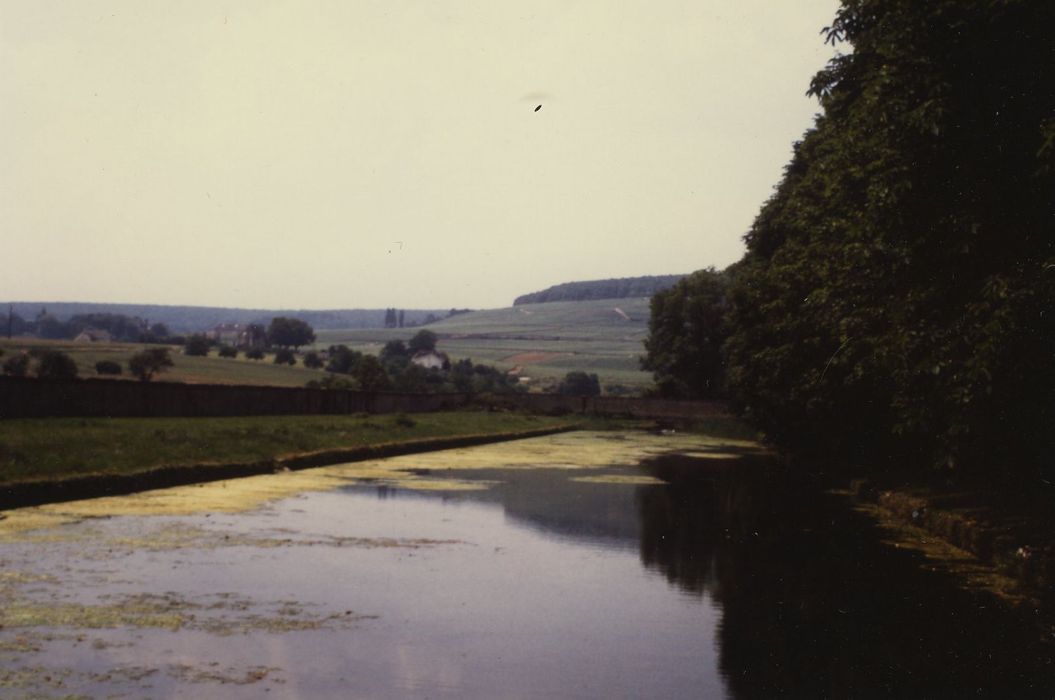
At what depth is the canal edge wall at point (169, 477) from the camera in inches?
851

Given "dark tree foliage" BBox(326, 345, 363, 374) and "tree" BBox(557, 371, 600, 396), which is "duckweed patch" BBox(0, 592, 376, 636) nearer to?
"dark tree foliage" BBox(326, 345, 363, 374)

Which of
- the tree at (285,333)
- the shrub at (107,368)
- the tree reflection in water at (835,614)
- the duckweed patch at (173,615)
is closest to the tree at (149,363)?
the shrub at (107,368)

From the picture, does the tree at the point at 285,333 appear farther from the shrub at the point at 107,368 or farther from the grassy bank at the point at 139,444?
the grassy bank at the point at 139,444

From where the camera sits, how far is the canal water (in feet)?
30.9

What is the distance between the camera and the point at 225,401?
204 feet

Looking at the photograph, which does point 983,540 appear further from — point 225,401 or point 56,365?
point 56,365

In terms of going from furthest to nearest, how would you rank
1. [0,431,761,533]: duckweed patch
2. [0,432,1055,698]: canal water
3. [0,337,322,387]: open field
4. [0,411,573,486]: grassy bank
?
[0,337,322,387]: open field < [0,411,573,486]: grassy bank < [0,431,761,533]: duckweed patch < [0,432,1055,698]: canal water

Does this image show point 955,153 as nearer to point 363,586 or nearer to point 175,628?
point 363,586

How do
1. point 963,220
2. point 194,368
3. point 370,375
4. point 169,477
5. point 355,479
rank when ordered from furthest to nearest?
1. point 194,368
2. point 370,375
3. point 355,479
4. point 169,477
5. point 963,220

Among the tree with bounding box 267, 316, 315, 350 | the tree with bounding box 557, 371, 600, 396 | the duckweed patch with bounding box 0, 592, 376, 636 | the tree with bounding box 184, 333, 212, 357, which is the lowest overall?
the tree with bounding box 557, 371, 600, 396

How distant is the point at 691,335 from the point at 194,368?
154ft

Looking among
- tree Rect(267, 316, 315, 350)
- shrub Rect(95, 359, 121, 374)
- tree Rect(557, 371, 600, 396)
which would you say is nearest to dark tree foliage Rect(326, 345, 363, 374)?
tree Rect(557, 371, 600, 396)

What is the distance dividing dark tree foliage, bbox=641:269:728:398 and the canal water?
75.2m

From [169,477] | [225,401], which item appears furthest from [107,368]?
[169,477]
